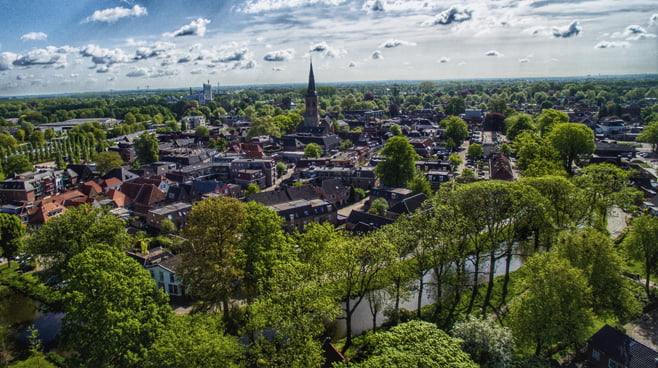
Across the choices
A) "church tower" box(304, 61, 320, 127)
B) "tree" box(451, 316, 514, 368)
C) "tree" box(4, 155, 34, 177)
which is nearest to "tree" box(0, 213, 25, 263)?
"tree" box(451, 316, 514, 368)

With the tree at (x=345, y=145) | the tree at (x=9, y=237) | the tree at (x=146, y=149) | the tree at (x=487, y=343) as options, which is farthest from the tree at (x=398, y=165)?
the tree at (x=146, y=149)

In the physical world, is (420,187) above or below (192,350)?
below

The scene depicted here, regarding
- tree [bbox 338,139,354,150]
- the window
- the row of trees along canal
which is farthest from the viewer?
tree [bbox 338,139,354,150]

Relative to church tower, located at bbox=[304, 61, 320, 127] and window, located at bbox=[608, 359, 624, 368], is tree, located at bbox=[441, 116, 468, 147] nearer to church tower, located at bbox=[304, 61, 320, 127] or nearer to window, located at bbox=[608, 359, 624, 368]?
church tower, located at bbox=[304, 61, 320, 127]

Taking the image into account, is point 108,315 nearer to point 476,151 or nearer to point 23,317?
point 23,317

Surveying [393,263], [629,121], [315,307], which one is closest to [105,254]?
[315,307]

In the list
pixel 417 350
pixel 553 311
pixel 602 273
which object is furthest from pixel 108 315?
pixel 602 273

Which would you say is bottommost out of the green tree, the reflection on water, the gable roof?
the reflection on water
